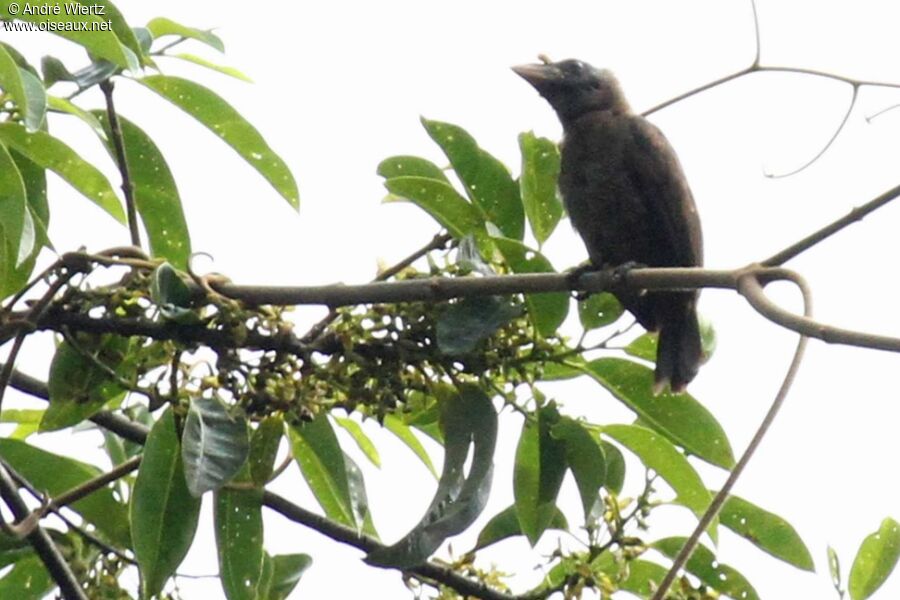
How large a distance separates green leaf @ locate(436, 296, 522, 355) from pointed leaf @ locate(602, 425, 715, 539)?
347 millimetres

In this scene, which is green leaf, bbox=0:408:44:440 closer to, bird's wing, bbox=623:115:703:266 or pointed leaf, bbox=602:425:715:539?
pointed leaf, bbox=602:425:715:539

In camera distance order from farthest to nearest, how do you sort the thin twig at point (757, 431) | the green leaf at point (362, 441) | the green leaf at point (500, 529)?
the green leaf at point (362, 441), the green leaf at point (500, 529), the thin twig at point (757, 431)

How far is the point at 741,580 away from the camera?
2.40 meters

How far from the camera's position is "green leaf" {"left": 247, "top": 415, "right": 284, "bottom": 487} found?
213 centimetres

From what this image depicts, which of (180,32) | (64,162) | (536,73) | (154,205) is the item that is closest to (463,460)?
(154,205)

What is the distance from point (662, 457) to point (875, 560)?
439 mm

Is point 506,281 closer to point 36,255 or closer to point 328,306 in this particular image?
point 328,306

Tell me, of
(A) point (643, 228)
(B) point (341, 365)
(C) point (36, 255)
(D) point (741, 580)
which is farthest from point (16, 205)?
(A) point (643, 228)

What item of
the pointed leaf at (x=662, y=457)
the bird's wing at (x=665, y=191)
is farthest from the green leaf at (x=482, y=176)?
the bird's wing at (x=665, y=191)

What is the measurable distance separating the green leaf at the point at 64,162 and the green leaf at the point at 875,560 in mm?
1448

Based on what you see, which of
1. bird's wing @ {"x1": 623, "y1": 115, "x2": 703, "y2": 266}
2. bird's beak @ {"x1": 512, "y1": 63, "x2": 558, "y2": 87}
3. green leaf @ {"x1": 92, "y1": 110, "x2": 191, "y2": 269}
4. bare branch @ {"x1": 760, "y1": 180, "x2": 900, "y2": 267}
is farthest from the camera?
bird's beak @ {"x1": 512, "y1": 63, "x2": 558, "y2": 87}

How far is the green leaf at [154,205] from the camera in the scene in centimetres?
233

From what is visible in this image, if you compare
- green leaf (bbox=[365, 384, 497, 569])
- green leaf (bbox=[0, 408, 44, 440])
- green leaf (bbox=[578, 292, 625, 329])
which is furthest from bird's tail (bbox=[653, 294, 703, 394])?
green leaf (bbox=[0, 408, 44, 440])

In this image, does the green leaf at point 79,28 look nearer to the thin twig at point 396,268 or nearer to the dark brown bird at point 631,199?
the thin twig at point 396,268
